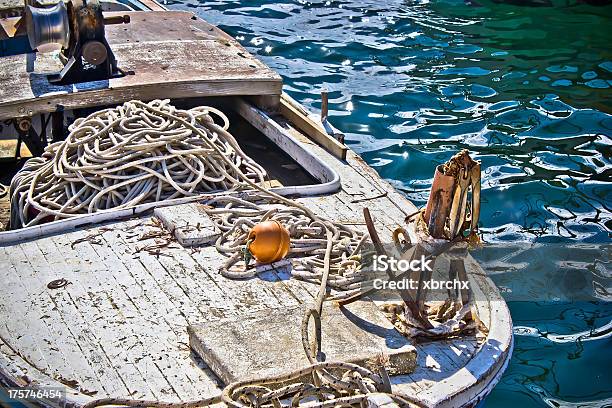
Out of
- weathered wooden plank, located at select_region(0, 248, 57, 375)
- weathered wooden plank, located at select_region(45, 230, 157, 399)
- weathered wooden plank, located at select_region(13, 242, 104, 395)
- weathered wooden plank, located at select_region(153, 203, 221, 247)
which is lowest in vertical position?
weathered wooden plank, located at select_region(0, 248, 57, 375)

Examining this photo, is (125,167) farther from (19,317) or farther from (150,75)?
(150,75)

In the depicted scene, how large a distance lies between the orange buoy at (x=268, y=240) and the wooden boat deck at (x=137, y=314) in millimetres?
124

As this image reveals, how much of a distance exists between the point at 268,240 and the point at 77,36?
2.99 metres

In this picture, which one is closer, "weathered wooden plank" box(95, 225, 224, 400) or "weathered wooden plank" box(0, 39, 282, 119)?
"weathered wooden plank" box(95, 225, 224, 400)

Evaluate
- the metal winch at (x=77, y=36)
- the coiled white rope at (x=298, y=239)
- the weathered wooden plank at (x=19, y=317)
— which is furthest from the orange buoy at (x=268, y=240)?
the metal winch at (x=77, y=36)

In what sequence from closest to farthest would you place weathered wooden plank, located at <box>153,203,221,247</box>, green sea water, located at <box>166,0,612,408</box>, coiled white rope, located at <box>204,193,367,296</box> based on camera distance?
coiled white rope, located at <box>204,193,367,296</box>, weathered wooden plank, located at <box>153,203,221,247</box>, green sea water, located at <box>166,0,612,408</box>

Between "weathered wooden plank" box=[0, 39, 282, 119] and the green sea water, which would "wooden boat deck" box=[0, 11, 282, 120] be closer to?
"weathered wooden plank" box=[0, 39, 282, 119]

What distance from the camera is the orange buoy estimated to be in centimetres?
475

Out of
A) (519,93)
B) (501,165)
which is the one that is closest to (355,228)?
(501,165)

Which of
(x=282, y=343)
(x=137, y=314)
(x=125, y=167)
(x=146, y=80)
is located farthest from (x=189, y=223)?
(x=146, y=80)

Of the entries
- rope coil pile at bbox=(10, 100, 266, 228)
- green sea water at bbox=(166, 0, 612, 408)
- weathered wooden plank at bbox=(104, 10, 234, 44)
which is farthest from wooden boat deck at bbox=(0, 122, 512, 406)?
weathered wooden plank at bbox=(104, 10, 234, 44)

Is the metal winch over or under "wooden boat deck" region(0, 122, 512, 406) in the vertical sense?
over

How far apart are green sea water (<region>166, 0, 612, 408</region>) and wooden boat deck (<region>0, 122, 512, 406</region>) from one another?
59.9 inches

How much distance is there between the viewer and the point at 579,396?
5.56m
